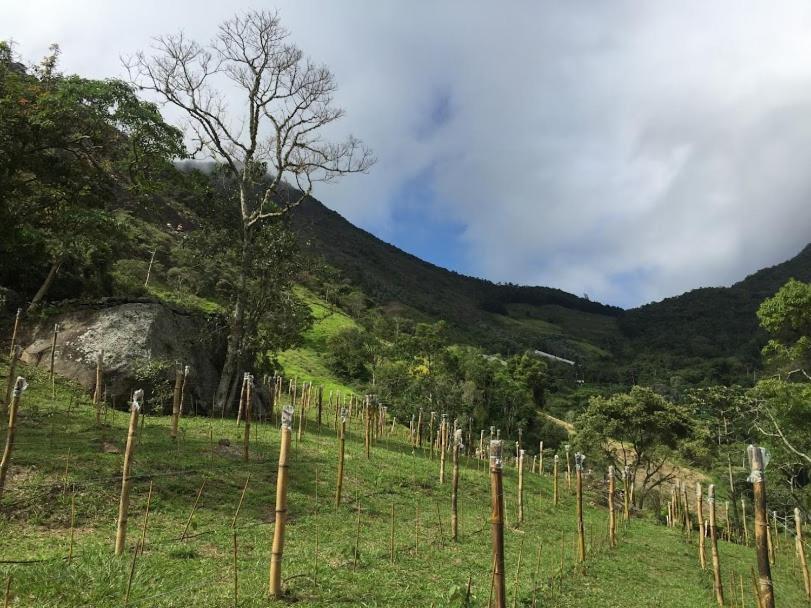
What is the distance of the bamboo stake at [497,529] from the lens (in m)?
6.69

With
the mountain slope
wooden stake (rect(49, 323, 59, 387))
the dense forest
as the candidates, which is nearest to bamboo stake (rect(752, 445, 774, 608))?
the dense forest

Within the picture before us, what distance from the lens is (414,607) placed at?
26.6 feet

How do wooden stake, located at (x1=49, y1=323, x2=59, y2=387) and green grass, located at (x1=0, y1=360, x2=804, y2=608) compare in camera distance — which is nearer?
green grass, located at (x1=0, y1=360, x2=804, y2=608)

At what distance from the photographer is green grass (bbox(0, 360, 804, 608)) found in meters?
7.96

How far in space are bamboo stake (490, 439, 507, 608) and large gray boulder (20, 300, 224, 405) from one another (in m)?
17.2

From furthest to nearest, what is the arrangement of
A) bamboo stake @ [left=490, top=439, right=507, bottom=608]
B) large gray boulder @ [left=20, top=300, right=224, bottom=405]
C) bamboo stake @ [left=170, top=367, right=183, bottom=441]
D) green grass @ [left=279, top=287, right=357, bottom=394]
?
green grass @ [left=279, top=287, right=357, bottom=394]
large gray boulder @ [left=20, top=300, right=224, bottom=405]
bamboo stake @ [left=170, top=367, right=183, bottom=441]
bamboo stake @ [left=490, top=439, right=507, bottom=608]

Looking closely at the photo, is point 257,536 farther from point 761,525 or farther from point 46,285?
point 46,285

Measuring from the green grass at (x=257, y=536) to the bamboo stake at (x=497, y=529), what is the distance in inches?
34.7

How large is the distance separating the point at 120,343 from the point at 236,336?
5.48 metres

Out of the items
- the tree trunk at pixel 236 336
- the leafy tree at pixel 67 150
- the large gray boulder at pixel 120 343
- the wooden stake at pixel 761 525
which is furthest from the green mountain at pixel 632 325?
the wooden stake at pixel 761 525

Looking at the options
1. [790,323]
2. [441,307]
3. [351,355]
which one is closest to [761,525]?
[790,323]

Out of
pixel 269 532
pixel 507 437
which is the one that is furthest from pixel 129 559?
pixel 507 437

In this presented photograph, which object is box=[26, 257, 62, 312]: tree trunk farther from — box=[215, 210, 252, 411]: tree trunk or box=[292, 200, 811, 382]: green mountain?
box=[292, 200, 811, 382]: green mountain

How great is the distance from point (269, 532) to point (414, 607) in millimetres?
4535
